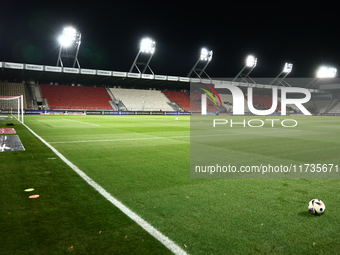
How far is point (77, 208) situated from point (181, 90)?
71243 mm

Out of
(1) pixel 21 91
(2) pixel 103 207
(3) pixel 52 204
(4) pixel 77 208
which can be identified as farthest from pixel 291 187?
(1) pixel 21 91

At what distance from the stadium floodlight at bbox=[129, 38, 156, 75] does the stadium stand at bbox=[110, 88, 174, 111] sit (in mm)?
7510

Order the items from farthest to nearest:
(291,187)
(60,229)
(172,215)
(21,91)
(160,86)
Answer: (160,86)
(21,91)
(291,187)
(172,215)
(60,229)

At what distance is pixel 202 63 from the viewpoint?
204 ft

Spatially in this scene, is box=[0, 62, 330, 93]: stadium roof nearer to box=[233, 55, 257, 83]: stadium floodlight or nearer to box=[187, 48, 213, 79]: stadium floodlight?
box=[233, 55, 257, 83]: stadium floodlight

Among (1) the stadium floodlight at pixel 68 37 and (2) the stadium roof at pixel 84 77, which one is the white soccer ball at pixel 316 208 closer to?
(2) the stadium roof at pixel 84 77

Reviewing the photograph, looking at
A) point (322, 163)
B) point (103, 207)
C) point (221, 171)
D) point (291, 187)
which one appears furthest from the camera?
point (322, 163)

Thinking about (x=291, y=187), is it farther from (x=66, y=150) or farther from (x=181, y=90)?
(x=181, y=90)

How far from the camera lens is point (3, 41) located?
147 ft

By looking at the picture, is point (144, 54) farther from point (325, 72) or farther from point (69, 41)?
point (325, 72)

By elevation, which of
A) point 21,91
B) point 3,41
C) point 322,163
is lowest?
point 322,163

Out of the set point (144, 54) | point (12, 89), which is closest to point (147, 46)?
point (144, 54)

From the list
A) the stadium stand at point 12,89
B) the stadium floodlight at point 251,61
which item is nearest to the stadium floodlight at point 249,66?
the stadium floodlight at point 251,61

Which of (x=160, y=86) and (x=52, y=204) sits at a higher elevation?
(x=160, y=86)
